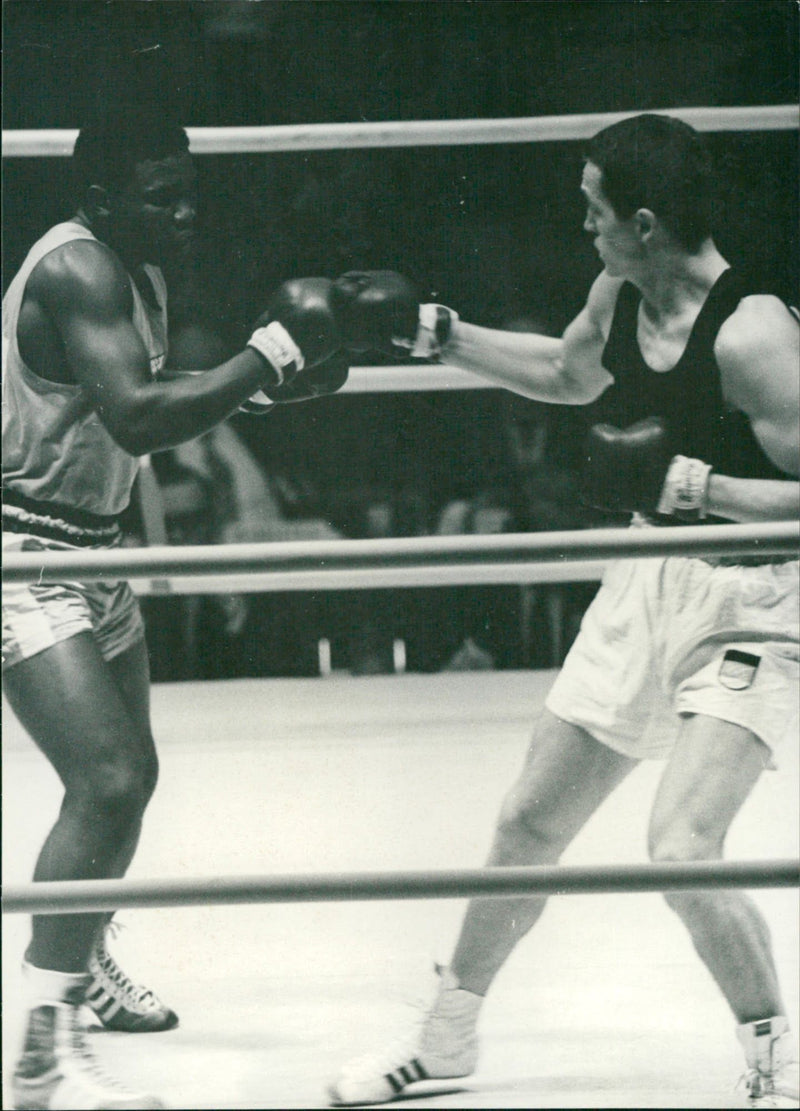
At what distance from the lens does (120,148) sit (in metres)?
1.32

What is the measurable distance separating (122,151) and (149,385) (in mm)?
286

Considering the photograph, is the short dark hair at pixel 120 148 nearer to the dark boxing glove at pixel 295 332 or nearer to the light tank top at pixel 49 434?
the light tank top at pixel 49 434

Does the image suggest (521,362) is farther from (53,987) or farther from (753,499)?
(53,987)

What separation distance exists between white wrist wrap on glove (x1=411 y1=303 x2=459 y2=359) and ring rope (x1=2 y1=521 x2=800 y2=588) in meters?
0.59

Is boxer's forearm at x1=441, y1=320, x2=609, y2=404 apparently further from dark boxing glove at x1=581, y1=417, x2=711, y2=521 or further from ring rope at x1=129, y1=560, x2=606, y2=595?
ring rope at x1=129, y1=560, x2=606, y2=595

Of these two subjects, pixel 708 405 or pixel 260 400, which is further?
pixel 260 400

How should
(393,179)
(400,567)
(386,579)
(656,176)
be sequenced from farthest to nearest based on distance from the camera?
1. (386,579)
2. (393,179)
3. (656,176)
4. (400,567)

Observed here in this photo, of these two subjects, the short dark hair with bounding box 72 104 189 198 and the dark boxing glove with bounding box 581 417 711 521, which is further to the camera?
the short dark hair with bounding box 72 104 189 198

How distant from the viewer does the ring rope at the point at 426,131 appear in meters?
1.65

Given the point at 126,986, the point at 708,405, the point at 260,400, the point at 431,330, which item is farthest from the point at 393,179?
the point at 126,986

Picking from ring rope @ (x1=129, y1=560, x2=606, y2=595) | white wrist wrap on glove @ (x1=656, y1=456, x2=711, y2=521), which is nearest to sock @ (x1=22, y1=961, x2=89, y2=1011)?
white wrist wrap on glove @ (x1=656, y1=456, x2=711, y2=521)

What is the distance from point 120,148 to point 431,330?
1.35ft

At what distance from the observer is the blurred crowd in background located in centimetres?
147

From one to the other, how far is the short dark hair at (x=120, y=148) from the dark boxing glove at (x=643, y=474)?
56cm
